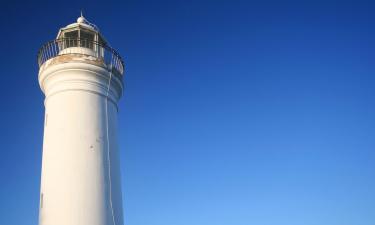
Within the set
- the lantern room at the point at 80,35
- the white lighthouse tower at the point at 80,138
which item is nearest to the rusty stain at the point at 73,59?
the white lighthouse tower at the point at 80,138

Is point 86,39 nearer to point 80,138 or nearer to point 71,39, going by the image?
point 71,39

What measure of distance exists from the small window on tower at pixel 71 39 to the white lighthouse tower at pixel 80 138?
0.43 feet

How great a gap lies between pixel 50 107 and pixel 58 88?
0.49 meters

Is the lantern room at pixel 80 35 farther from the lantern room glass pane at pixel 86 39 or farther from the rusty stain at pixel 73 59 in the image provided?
the rusty stain at pixel 73 59

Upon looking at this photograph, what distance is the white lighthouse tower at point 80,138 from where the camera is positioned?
843cm

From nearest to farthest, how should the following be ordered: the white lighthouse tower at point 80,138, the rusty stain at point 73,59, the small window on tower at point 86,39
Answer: the white lighthouse tower at point 80,138, the rusty stain at point 73,59, the small window on tower at point 86,39

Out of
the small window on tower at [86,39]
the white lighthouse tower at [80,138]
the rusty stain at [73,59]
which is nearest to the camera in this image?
the white lighthouse tower at [80,138]

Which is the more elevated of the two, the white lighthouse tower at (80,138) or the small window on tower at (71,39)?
the small window on tower at (71,39)

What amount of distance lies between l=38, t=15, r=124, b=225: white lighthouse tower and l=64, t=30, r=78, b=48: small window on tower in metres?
0.13

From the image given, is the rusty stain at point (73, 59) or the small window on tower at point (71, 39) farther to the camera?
the small window on tower at point (71, 39)

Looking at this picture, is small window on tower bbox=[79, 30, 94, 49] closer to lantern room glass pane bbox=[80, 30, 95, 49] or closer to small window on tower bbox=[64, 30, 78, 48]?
lantern room glass pane bbox=[80, 30, 95, 49]

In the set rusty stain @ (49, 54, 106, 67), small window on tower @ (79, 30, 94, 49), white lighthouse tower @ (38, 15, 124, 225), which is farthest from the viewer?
small window on tower @ (79, 30, 94, 49)

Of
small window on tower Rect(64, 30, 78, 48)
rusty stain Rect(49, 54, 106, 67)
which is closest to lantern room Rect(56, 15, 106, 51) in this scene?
small window on tower Rect(64, 30, 78, 48)

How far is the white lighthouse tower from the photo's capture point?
8430 millimetres
